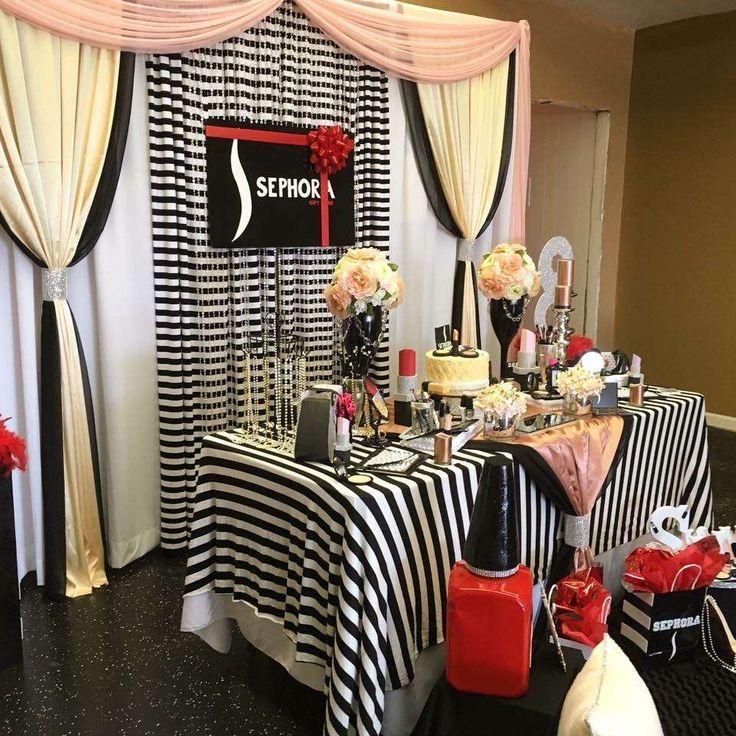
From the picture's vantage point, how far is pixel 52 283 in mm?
2678

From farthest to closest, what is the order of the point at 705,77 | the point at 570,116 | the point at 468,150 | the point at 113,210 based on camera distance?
the point at 570,116 < the point at 705,77 < the point at 468,150 < the point at 113,210

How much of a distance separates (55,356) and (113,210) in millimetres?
609

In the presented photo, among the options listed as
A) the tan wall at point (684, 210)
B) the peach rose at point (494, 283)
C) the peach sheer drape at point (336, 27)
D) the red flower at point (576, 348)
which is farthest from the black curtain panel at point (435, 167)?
the tan wall at point (684, 210)

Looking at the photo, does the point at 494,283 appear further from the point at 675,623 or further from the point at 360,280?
the point at 675,623

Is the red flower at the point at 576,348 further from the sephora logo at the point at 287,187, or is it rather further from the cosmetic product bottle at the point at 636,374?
the sephora logo at the point at 287,187

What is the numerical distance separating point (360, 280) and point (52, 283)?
1.22 meters

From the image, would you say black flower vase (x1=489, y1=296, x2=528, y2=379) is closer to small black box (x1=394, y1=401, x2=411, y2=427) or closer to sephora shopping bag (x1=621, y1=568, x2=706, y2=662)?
small black box (x1=394, y1=401, x2=411, y2=427)

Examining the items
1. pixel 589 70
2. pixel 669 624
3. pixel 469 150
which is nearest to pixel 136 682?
pixel 669 624

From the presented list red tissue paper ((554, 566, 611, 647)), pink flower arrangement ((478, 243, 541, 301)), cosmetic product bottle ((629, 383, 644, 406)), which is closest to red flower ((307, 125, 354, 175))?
pink flower arrangement ((478, 243, 541, 301))

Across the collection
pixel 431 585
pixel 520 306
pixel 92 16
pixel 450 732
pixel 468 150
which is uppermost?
pixel 92 16

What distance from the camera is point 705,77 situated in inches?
195

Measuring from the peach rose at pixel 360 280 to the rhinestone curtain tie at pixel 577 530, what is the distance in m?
0.93

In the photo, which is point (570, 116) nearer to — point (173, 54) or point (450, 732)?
point (173, 54)

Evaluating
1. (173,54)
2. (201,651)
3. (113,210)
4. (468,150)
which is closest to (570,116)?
(468,150)
